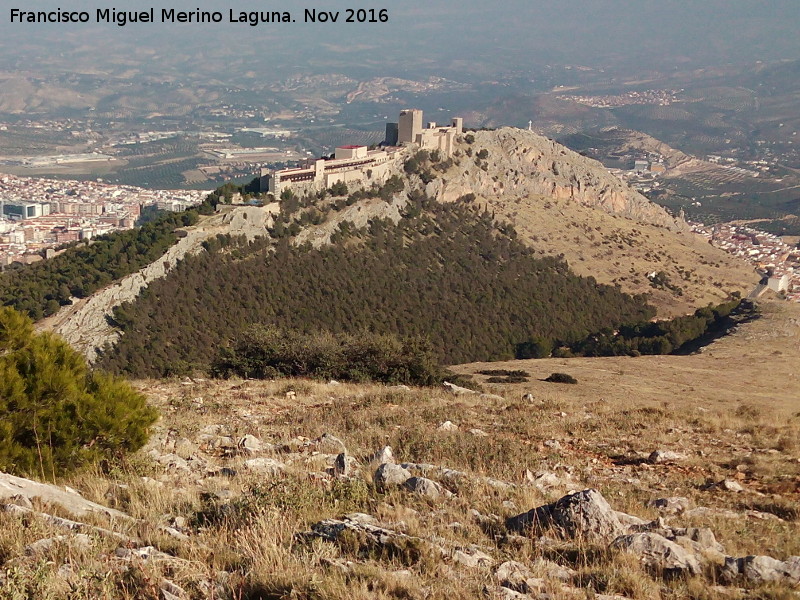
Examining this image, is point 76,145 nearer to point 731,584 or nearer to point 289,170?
point 289,170

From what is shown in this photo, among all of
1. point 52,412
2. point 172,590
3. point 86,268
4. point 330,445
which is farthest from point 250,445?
point 86,268

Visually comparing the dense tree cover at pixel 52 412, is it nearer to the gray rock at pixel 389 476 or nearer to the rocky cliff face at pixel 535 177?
the gray rock at pixel 389 476

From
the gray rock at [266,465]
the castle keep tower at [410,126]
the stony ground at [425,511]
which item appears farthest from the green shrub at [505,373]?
the castle keep tower at [410,126]

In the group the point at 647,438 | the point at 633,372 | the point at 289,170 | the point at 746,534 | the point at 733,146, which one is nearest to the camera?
the point at 746,534

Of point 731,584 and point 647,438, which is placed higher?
point 731,584

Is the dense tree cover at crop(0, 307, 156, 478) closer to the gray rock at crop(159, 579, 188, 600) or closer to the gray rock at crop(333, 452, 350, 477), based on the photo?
the gray rock at crop(333, 452, 350, 477)

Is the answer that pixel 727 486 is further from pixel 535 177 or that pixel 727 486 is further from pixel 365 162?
pixel 535 177

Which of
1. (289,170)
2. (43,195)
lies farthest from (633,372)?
(43,195)
